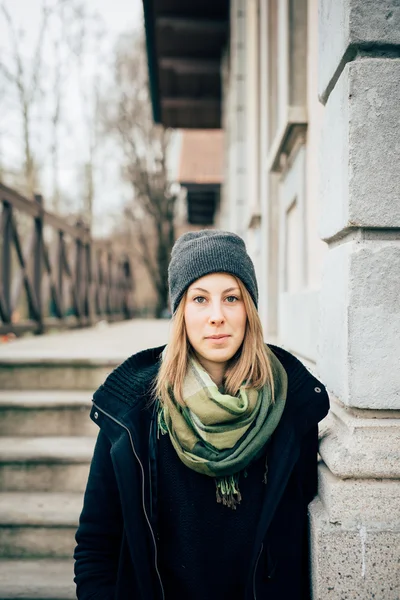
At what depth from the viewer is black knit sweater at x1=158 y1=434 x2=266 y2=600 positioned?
4.71ft

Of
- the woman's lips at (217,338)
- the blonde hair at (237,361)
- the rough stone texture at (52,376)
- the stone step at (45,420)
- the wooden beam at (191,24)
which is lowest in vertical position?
the stone step at (45,420)

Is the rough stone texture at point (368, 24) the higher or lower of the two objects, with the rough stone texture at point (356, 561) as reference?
higher

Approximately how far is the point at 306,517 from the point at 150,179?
20.0m

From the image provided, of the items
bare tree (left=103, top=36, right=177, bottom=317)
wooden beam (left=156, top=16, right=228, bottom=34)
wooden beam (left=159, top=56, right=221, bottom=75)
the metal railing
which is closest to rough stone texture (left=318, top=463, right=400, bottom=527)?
the metal railing

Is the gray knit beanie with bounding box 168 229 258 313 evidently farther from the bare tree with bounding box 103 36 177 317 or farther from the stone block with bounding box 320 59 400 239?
the bare tree with bounding box 103 36 177 317

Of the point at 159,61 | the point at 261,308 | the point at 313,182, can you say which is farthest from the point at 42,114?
the point at 313,182

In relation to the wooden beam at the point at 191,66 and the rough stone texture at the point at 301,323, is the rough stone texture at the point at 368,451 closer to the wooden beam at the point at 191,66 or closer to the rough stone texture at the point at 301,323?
the rough stone texture at the point at 301,323

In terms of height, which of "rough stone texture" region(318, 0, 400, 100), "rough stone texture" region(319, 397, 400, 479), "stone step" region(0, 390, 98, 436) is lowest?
"stone step" region(0, 390, 98, 436)

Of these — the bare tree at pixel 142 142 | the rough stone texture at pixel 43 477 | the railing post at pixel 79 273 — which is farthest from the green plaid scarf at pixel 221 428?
the bare tree at pixel 142 142

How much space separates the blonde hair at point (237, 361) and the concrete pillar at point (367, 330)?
0.83 feet

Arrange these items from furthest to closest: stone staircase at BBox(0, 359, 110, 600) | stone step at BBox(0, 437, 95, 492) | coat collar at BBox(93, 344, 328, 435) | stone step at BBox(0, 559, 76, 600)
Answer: stone step at BBox(0, 437, 95, 492) < stone staircase at BBox(0, 359, 110, 600) < stone step at BBox(0, 559, 76, 600) < coat collar at BBox(93, 344, 328, 435)

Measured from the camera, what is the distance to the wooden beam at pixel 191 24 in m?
7.02

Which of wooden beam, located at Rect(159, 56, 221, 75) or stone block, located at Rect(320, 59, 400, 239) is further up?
wooden beam, located at Rect(159, 56, 221, 75)

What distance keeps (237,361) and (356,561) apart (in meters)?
0.65
